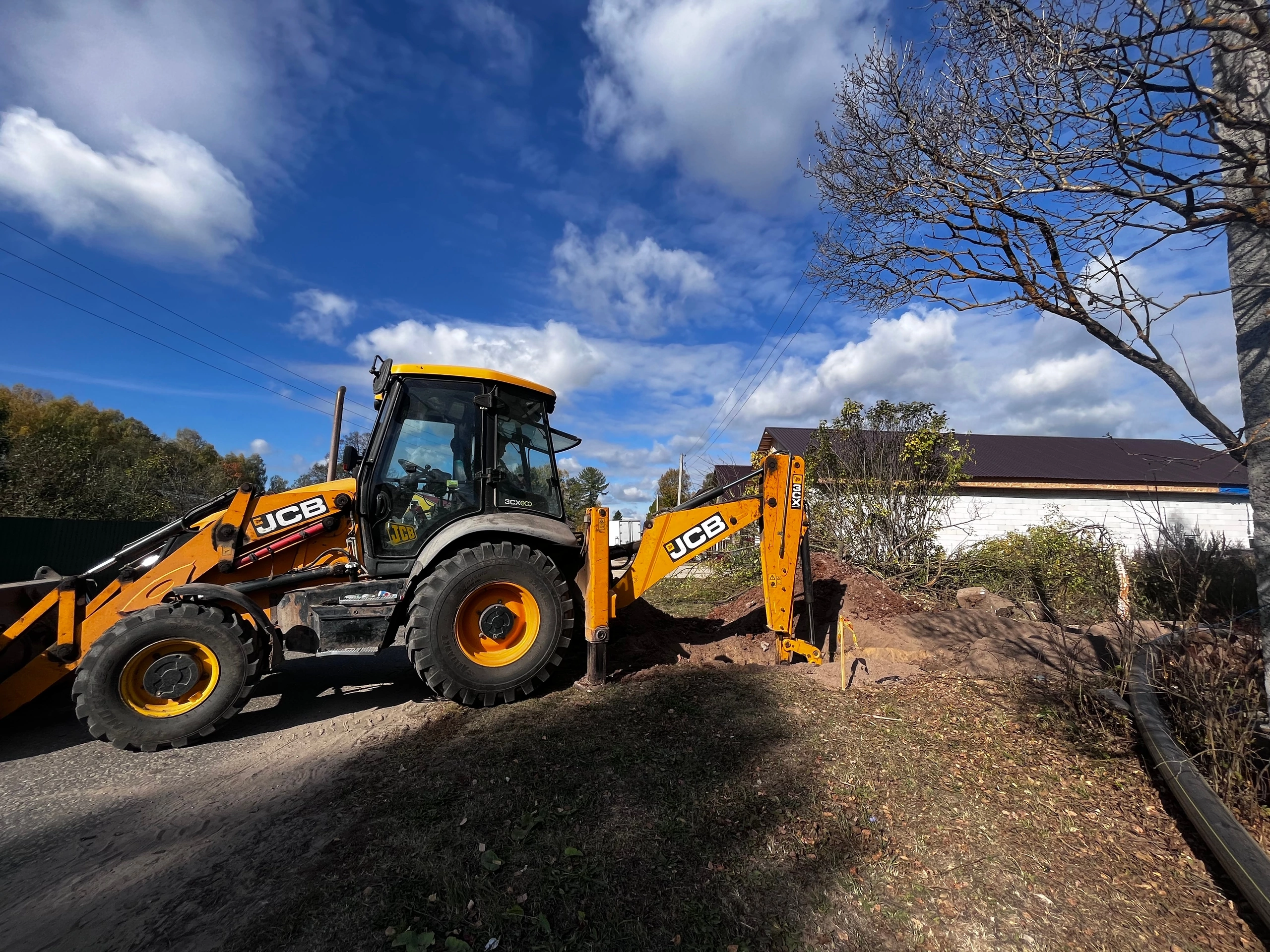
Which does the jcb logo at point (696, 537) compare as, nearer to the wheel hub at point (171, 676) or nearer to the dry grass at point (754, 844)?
the dry grass at point (754, 844)

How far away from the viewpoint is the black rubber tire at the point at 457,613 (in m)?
4.64

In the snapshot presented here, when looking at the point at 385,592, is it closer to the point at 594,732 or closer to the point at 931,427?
the point at 594,732

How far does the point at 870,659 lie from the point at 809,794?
107 inches

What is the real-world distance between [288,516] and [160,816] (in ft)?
7.13

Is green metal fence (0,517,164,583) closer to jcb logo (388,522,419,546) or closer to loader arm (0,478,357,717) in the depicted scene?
loader arm (0,478,357,717)

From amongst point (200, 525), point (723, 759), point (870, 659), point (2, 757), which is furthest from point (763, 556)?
point (2, 757)

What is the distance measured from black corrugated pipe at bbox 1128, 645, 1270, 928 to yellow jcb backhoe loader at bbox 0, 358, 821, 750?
2.47m

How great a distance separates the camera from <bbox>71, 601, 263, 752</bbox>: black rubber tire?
405 cm

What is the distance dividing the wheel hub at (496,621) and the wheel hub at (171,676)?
1964 millimetres

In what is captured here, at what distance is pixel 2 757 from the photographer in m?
4.18

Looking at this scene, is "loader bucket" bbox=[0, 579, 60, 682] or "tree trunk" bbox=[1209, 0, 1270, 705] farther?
"loader bucket" bbox=[0, 579, 60, 682]

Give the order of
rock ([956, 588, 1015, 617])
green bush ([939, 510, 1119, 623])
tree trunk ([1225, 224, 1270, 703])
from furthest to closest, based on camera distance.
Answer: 1. green bush ([939, 510, 1119, 623])
2. rock ([956, 588, 1015, 617])
3. tree trunk ([1225, 224, 1270, 703])

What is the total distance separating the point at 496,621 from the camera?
4926mm

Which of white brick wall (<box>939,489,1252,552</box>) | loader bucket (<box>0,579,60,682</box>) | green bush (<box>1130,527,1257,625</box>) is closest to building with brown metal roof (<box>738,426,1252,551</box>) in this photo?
white brick wall (<box>939,489,1252,552</box>)
